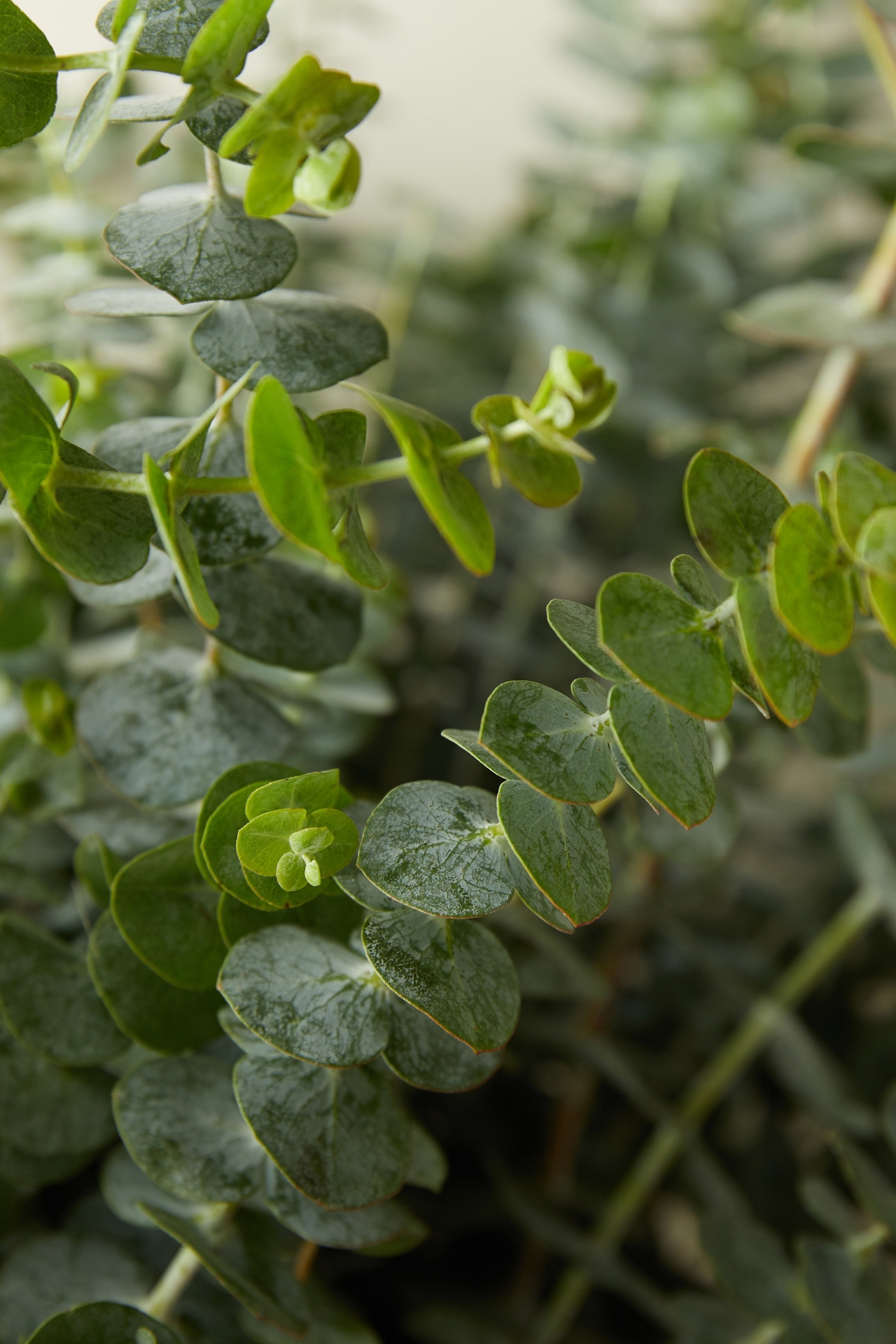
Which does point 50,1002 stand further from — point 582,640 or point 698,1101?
point 698,1101

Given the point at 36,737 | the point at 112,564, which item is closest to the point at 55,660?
the point at 36,737

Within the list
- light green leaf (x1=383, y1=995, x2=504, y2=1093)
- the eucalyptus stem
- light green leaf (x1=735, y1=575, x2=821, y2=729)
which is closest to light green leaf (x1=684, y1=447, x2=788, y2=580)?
light green leaf (x1=735, y1=575, x2=821, y2=729)

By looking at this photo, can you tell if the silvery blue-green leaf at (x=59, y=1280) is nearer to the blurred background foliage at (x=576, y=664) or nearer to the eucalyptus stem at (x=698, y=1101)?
the blurred background foliage at (x=576, y=664)

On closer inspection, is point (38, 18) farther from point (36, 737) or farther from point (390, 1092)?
point (390, 1092)

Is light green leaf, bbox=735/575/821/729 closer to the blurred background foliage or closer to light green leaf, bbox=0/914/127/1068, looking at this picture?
the blurred background foliage

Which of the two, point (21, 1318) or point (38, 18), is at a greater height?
point (38, 18)

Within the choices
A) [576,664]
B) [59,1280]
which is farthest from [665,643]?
[576,664]
